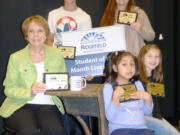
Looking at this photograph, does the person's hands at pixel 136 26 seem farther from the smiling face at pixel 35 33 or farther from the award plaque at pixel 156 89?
the smiling face at pixel 35 33

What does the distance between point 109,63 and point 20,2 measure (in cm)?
165

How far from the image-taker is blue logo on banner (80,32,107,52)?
9.06 ft

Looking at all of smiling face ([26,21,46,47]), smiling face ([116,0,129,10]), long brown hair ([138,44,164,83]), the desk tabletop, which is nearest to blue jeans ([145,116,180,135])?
long brown hair ([138,44,164,83])

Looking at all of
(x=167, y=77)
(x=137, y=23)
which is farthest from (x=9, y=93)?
(x=167, y=77)

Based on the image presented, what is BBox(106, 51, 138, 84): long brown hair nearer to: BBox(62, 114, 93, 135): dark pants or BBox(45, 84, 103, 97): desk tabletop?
BBox(45, 84, 103, 97): desk tabletop

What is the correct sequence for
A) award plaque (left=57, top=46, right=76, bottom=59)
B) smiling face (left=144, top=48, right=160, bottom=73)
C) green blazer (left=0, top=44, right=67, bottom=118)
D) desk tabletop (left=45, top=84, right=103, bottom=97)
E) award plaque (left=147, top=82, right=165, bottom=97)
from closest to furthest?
desk tabletop (left=45, top=84, right=103, bottom=97) < award plaque (left=147, top=82, right=165, bottom=97) < green blazer (left=0, top=44, right=67, bottom=118) < smiling face (left=144, top=48, right=160, bottom=73) < award plaque (left=57, top=46, right=76, bottom=59)

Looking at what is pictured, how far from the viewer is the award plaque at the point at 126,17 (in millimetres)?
2613

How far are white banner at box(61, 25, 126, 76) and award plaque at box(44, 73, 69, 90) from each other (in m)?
0.80

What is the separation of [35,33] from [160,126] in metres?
1.25

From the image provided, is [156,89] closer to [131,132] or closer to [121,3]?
[131,132]

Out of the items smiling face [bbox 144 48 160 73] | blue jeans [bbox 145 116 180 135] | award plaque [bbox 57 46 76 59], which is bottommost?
blue jeans [bbox 145 116 180 135]

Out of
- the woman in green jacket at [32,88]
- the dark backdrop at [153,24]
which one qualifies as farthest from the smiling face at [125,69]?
the dark backdrop at [153,24]

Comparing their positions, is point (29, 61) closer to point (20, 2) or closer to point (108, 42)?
point (108, 42)

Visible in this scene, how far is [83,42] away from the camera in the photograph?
2770 millimetres
